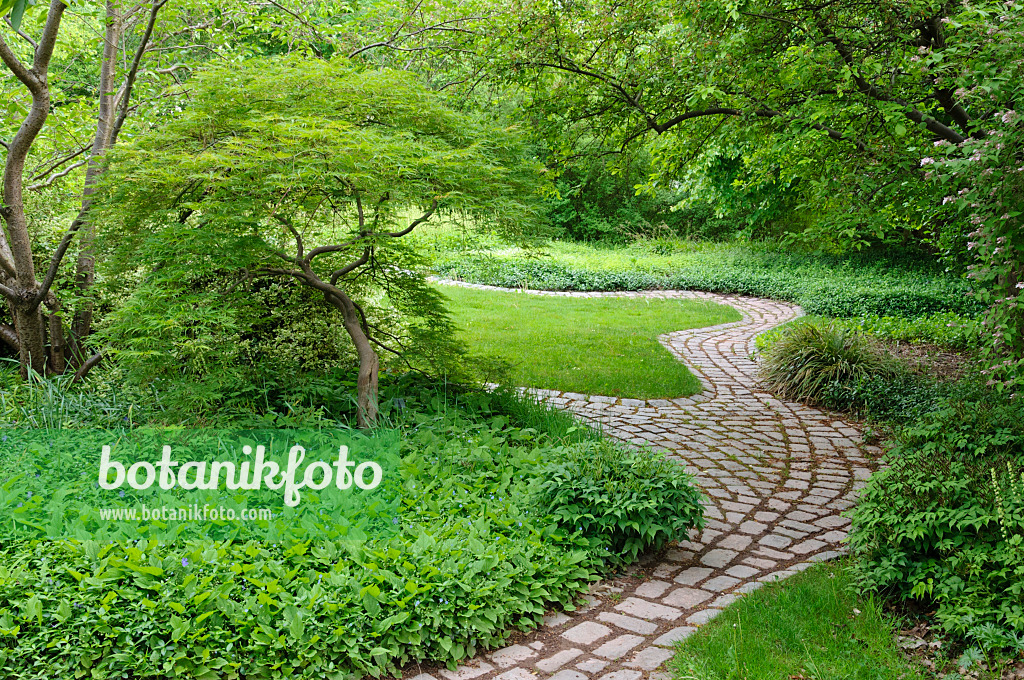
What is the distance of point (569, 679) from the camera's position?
299cm

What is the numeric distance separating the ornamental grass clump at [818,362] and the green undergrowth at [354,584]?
4239 mm

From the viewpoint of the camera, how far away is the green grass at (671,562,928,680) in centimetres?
292

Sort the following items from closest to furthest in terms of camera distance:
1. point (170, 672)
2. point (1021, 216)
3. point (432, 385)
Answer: point (170, 672) < point (1021, 216) < point (432, 385)

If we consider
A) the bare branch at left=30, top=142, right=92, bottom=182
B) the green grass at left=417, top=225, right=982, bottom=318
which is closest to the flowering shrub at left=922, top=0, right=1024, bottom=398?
the bare branch at left=30, top=142, right=92, bottom=182

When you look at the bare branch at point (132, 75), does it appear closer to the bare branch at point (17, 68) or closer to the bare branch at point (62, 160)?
the bare branch at point (17, 68)

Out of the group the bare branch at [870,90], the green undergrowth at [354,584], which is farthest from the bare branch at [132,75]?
the bare branch at [870,90]

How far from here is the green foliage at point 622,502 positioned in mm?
4031

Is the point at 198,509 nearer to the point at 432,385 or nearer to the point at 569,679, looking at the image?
the point at 569,679

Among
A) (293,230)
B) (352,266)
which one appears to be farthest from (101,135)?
(352,266)

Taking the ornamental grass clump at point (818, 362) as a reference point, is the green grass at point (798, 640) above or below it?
below

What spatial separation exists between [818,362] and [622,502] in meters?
5.03

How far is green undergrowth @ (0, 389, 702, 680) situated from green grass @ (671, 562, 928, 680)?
70cm

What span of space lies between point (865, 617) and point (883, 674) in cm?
46

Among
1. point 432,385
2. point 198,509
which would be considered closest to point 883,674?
point 198,509
